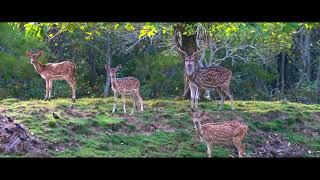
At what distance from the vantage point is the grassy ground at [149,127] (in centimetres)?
936

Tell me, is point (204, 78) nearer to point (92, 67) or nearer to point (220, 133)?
point (220, 133)

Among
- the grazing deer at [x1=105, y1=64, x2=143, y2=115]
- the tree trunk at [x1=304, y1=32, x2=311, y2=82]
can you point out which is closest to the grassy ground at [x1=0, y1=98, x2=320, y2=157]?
the grazing deer at [x1=105, y1=64, x2=143, y2=115]

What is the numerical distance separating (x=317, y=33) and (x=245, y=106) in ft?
41.1

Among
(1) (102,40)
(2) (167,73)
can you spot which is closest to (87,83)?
(1) (102,40)

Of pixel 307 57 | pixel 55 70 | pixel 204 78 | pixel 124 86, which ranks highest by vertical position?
pixel 307 57

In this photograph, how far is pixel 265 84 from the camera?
77.3 ft

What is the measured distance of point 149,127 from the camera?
418 inches

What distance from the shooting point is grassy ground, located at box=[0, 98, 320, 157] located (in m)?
9.36

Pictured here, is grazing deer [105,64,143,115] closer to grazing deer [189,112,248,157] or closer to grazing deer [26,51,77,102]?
grazing deer [26,51,77,102]

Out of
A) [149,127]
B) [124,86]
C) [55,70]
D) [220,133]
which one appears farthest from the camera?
[55,70]

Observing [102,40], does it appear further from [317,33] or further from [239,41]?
[317,33]

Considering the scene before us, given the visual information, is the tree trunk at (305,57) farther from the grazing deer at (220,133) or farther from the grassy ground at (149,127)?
the grazing deer at (220,133)

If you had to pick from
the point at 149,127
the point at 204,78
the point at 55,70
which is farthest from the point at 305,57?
the point at 149,127

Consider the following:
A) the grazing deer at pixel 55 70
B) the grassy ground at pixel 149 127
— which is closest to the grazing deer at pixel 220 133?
the grassy ground at pixel 149 127
